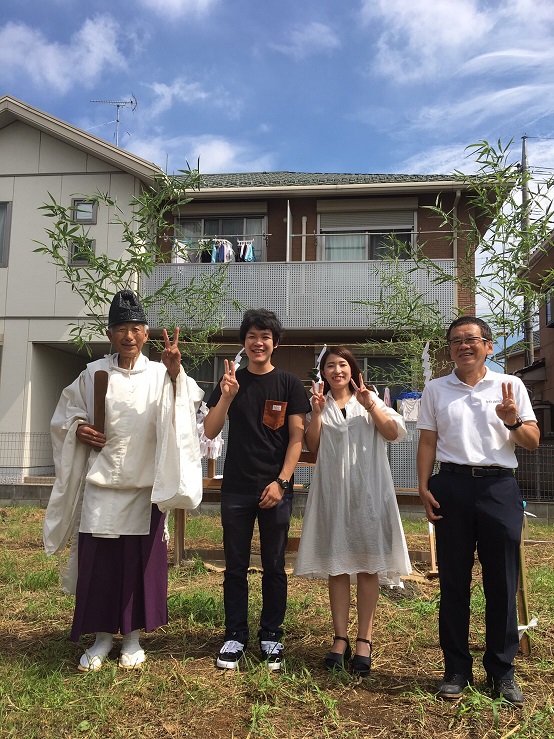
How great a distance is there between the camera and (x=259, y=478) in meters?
3.48

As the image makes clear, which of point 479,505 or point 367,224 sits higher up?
point 367,224

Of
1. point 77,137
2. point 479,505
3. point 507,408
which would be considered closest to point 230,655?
point 479,505

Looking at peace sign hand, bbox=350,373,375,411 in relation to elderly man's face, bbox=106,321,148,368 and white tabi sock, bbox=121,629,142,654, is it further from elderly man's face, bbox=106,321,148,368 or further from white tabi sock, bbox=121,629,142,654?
white tabi sock, bbox=121,629,142,654

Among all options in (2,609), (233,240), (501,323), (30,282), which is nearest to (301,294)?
(233,240)

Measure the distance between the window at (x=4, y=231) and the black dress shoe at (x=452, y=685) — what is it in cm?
1212

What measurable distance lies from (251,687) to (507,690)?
1254mm

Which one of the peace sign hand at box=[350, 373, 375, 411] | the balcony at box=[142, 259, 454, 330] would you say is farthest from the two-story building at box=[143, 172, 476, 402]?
the peace sign hand at box=[350, 373, 375, 411]

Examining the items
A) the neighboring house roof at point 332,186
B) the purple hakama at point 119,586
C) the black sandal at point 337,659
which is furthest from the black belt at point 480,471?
the neighboring house roof at point 332,186

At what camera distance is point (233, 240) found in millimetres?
13383

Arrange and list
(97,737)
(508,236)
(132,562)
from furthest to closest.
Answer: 1. (508,236)
2. (132,562)
3. (97,737)

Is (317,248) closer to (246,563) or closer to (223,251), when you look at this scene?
(223,251)

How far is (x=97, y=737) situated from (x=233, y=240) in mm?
11582

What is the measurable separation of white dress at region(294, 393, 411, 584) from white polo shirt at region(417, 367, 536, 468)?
308 mm

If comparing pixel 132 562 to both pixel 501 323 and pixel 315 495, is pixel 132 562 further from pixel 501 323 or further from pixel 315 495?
pixel 501 323
